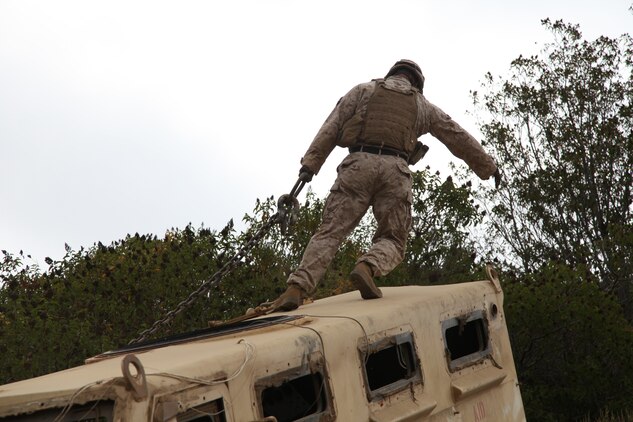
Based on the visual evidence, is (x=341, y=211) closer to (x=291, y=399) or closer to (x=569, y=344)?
(x=291, y=399)

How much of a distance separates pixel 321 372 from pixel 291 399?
2.32 feet

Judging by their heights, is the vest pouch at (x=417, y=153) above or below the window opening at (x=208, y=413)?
above

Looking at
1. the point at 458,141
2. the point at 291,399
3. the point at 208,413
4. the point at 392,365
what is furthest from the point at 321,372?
the point at 458,141

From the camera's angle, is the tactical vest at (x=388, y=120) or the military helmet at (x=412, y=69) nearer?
the tactical vest at (x=388, y=120)

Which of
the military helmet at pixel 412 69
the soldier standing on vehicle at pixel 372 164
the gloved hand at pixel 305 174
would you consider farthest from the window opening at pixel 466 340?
the military helmet at pixel 412 69

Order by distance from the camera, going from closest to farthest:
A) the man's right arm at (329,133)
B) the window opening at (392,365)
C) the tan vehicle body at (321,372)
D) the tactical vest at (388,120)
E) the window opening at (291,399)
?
1. the tan vehicle body at (321,372)
2. the window opening at (291,399)
3. the window opening at (392,365)
4. the tactical vest at (388,120)
5. the man's right arm at (329,133)

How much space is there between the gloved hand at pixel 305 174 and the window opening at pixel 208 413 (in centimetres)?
317

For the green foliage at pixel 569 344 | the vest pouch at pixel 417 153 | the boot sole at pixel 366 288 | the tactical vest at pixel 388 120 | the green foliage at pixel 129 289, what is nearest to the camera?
the boot sole at pixel 366 288

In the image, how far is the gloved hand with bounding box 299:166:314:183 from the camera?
26.9 feet

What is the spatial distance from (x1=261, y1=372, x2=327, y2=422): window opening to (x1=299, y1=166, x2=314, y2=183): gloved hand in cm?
203

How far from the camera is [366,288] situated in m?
7.46

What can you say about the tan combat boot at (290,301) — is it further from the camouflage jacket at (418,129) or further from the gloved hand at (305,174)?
the camouflage jacket at (418,129)

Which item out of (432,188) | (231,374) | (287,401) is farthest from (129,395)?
(432,188)

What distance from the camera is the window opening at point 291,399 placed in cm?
623
